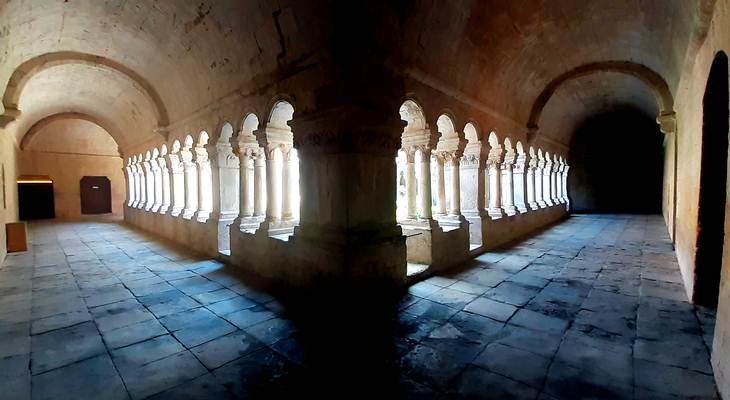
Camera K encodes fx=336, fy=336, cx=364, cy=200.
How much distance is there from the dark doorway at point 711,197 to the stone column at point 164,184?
9.85m

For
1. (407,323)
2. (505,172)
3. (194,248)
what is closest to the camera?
(407,323)

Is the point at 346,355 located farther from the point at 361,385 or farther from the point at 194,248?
the point at 194,248

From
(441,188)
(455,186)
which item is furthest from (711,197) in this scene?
(441,188)

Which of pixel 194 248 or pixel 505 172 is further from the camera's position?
pixel 505 172

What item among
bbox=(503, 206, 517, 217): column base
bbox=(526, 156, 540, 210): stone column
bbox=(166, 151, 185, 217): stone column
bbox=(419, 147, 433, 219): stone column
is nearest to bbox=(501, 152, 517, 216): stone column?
bbox=(503, 206, 517, 217): column base

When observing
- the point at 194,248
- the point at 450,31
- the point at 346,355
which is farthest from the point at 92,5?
the point at 346,355

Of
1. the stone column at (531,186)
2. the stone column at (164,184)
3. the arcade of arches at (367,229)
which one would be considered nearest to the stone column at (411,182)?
the arcade of arches at (367,229)

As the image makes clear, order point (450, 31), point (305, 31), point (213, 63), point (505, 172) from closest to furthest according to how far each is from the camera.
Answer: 1. point (305, 31)
2. point (450, 31)
3. point (213, 63)
4. point (505, 172)

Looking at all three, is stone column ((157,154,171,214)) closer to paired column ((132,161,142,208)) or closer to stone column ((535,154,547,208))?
paired column ((132,161,142,208))

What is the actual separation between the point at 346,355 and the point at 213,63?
4.80 meters

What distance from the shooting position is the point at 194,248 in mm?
6535

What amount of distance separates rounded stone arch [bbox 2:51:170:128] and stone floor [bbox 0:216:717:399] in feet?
9.62

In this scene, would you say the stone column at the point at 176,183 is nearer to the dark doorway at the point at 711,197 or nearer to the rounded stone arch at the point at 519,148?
the rounded stone arch at the point at 519,148

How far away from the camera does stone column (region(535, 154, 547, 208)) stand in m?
9.30
